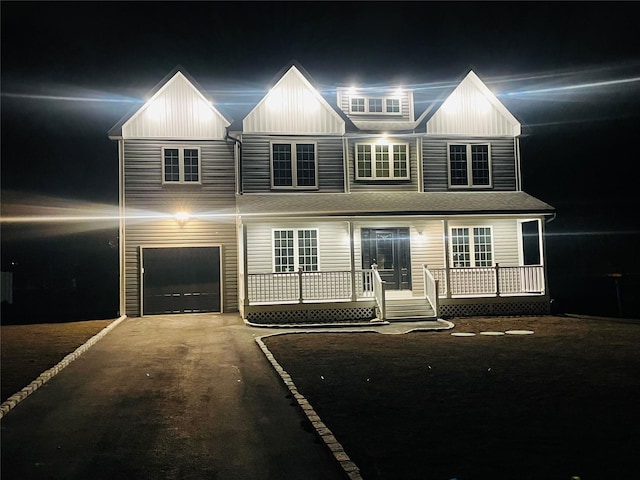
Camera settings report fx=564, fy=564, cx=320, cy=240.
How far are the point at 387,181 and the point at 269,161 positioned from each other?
4.47 m

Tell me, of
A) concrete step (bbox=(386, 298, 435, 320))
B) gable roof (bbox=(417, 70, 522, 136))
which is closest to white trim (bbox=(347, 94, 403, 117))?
gable roof (bbox=(417, 70, 522, 136))

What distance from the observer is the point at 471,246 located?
828 inches

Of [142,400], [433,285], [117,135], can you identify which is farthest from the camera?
[117,135]

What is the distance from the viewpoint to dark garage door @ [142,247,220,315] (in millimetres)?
20500

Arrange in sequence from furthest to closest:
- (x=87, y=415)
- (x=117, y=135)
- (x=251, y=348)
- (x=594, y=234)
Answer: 1. (x=594, y=234)
2. (x=117, y=135)
3. (x=251, y=348)
4. (x=87, y=415)

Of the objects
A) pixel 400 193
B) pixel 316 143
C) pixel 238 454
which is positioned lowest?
pixel 238 454

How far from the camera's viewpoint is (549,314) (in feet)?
64.1

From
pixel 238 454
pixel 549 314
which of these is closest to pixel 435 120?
pixel 549 314

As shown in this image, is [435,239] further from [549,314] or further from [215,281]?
[215,281]

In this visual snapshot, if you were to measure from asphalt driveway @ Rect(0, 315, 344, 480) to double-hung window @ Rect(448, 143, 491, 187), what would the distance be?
12.5 m

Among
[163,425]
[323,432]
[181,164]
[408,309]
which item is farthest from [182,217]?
[323,432]

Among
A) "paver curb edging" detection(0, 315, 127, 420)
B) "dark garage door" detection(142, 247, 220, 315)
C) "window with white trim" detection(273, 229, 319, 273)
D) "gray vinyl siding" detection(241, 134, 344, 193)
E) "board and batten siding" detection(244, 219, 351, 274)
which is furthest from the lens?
"dark garage door" detection(142, 247, 220, 315)

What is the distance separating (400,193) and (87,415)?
15257mm

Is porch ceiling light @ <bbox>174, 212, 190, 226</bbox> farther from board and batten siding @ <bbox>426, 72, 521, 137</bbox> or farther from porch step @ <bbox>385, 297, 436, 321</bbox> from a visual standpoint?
board and batten siding @ <bbox>426, 72, 521, 137</bbox>
